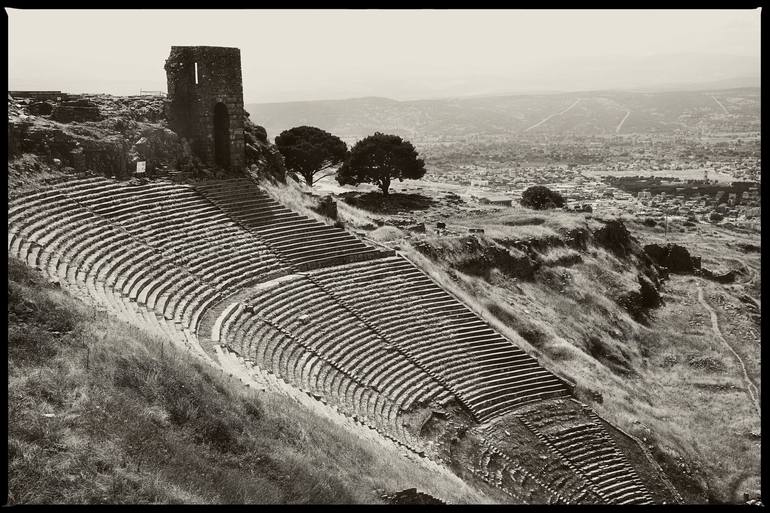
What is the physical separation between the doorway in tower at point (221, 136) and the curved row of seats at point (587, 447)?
14849 millimetres

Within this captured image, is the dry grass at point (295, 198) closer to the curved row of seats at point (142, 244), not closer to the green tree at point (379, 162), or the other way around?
the curved row of seats at point (142, 244)

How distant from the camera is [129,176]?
22.6m

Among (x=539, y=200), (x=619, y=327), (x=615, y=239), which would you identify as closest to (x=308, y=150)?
(x=539, y=200)

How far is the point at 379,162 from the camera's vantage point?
42375 millimetres

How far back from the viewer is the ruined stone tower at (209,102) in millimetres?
25766

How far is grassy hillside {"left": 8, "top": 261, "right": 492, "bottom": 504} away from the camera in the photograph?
25.7ft

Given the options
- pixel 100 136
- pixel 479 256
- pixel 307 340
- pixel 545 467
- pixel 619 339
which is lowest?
pixel 545 467

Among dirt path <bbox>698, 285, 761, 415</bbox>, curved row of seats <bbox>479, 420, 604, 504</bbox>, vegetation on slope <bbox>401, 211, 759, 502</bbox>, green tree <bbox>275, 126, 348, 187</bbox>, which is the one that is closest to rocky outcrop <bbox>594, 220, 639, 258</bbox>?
vegetation on slope <bbox>401, 211, 759, 502</bbox>

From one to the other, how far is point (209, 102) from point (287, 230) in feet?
21.0

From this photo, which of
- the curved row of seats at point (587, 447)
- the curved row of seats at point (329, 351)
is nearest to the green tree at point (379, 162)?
the curved row of seats at point (329, 351)

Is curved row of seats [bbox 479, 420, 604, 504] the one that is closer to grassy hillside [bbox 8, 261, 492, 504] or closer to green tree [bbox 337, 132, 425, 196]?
grassy hillside [bbox 8, 261, 492, 504]

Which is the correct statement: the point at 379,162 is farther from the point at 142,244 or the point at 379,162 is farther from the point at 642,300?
the point at 142,244
